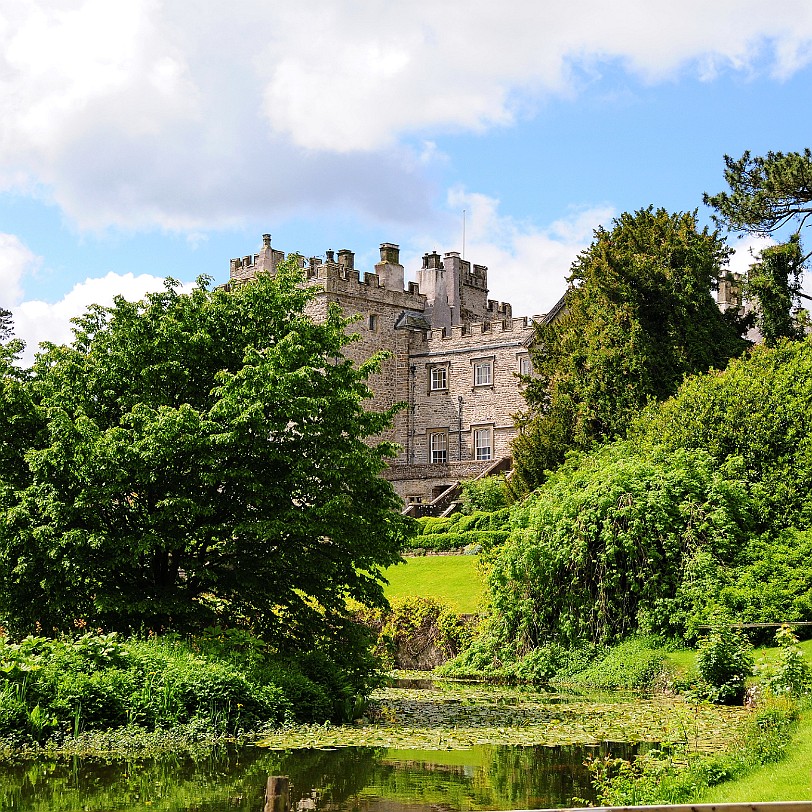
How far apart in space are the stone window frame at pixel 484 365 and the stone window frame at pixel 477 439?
2094 millimetres

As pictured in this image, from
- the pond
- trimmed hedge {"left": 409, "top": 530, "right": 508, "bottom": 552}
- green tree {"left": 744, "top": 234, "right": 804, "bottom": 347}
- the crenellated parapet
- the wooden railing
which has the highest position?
the crenellated parapet

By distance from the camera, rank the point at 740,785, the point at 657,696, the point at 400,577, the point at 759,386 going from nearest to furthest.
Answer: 1. the point at 740,785
2. the point at 657,696
3. the point at 759,386
4. the point at 400,577

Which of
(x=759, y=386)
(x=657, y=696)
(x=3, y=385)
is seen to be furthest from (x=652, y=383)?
(x=3, y=385)

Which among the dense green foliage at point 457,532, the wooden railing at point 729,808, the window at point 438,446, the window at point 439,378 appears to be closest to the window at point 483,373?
the window at point 439,378

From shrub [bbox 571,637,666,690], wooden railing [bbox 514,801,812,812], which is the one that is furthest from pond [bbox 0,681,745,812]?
wooden railing [bbox 514,801,812,812]

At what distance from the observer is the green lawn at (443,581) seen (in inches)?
1216

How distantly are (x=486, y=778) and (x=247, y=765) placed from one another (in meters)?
2.91

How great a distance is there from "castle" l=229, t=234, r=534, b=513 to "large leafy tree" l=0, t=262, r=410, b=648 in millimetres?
37832

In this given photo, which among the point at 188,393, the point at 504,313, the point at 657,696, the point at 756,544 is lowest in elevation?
the point at 657,696

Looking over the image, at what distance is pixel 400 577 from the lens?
1385 inches

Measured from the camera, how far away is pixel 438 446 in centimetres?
6322

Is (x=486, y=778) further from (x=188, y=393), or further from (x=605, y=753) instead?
(x=188, y=393)

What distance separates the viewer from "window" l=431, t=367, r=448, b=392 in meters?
63.2

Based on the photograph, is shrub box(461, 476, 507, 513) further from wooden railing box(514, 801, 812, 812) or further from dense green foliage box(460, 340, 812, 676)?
wooden railing box(514, 801, 812, 812)
